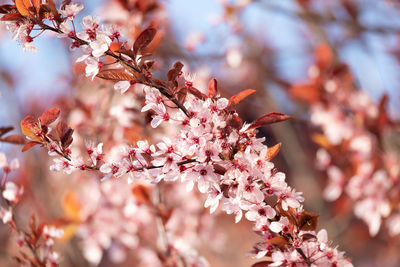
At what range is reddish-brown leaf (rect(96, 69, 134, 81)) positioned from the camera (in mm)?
889

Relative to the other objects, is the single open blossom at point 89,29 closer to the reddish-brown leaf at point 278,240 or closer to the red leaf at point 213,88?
the red leaf at point 213,88

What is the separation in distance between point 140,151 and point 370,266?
5260 millimetres

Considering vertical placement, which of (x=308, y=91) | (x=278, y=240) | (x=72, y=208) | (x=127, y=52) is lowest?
(x=72, y=208)

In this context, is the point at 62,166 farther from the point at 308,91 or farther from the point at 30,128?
the point at 308,91

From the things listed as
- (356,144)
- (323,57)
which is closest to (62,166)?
(323,57)

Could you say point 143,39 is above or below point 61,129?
above

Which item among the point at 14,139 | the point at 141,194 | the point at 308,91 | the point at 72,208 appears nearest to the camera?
the point at 14,139

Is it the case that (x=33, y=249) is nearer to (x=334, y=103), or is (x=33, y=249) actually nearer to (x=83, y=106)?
(x=83, y=106)

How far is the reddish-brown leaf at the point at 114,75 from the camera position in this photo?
89cm

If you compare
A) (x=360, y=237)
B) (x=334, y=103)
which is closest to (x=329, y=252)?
(x=334, y=103)

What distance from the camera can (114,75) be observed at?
2.94 feet

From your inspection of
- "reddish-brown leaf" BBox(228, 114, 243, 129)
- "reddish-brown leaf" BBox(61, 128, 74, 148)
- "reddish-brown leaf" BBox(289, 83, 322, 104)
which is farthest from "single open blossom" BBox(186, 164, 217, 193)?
"reddish-brown leaf" BBox(289, 83, 322, 104)

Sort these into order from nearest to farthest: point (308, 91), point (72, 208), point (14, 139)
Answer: point (14, 139)
point (72, 208)
point (308, 91)

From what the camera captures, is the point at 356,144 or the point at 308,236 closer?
the point at 308,236
